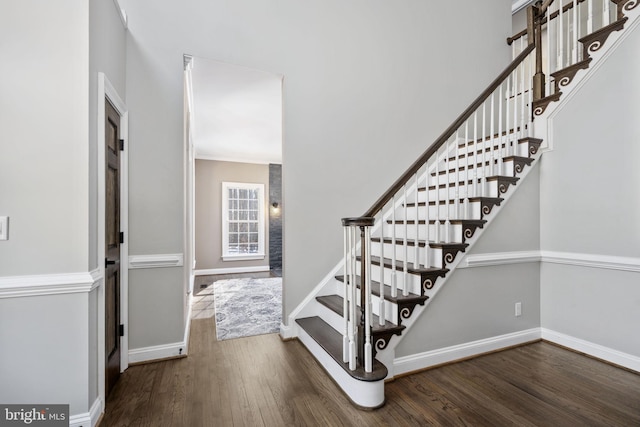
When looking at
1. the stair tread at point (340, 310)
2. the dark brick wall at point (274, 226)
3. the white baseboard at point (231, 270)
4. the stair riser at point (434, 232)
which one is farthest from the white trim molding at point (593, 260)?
the white baseboard at point (231, 270)

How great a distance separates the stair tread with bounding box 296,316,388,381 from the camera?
194 centimetres

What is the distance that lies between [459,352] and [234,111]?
3914 millimetres

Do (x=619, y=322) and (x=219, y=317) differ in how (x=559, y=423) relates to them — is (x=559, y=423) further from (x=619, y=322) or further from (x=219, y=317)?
(x=219, y=317)

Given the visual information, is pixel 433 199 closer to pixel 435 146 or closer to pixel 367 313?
pixel 435 146

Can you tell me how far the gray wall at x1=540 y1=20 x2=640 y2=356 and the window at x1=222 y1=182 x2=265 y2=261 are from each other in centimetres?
582

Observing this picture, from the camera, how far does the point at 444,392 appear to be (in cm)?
211

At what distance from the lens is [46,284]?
1.60m

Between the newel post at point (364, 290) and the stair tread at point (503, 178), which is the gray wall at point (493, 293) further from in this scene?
the newel post at point (364, 290)

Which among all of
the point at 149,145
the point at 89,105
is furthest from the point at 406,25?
the point at 89,105

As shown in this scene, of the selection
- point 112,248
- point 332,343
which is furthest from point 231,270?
point 332,343

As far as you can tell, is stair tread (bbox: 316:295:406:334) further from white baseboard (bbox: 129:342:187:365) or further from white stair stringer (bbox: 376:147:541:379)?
white baseboard (bbox: 129:342:187:365)

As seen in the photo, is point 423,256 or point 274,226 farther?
point 274,226

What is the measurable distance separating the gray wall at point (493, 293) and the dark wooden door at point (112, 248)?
6.88ft

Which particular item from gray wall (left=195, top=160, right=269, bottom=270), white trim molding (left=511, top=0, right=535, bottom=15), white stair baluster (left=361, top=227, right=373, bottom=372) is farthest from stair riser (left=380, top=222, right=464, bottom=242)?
gray wall (left=195, top=160, right=269, bottom=270)
